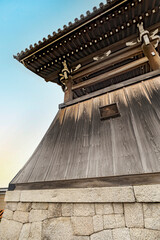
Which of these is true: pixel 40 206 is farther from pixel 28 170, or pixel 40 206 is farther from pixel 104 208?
pixel 104 208

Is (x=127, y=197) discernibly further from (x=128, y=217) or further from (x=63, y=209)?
(x=63, y=209)

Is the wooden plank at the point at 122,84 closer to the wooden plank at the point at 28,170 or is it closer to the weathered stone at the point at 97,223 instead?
the wooden plank at the point at 28,170

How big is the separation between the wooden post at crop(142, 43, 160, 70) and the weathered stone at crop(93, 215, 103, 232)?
12.6 ft

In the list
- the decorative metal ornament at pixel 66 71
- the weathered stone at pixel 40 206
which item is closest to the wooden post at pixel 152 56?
the decorative metal ornament at pixel 66 71

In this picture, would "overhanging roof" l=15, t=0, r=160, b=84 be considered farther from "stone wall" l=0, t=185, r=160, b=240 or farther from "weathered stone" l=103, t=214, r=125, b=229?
"weathered stone" l=103, t=214, r=125, b=229

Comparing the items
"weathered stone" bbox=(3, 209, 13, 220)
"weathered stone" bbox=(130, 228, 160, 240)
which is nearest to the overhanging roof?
"weathered stone" bbox=(3, 209, 13, 220)

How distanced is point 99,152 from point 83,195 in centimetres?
76

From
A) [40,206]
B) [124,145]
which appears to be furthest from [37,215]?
[124,145]

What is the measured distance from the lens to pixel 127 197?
4.89 ft

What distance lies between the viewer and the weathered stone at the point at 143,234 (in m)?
1.29

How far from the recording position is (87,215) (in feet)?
5.33

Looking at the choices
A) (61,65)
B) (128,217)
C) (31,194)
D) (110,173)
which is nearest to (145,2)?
(61,65)

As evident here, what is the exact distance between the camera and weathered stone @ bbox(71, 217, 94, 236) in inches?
61.0

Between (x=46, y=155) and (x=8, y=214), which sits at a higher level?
(x=46, y=155)
